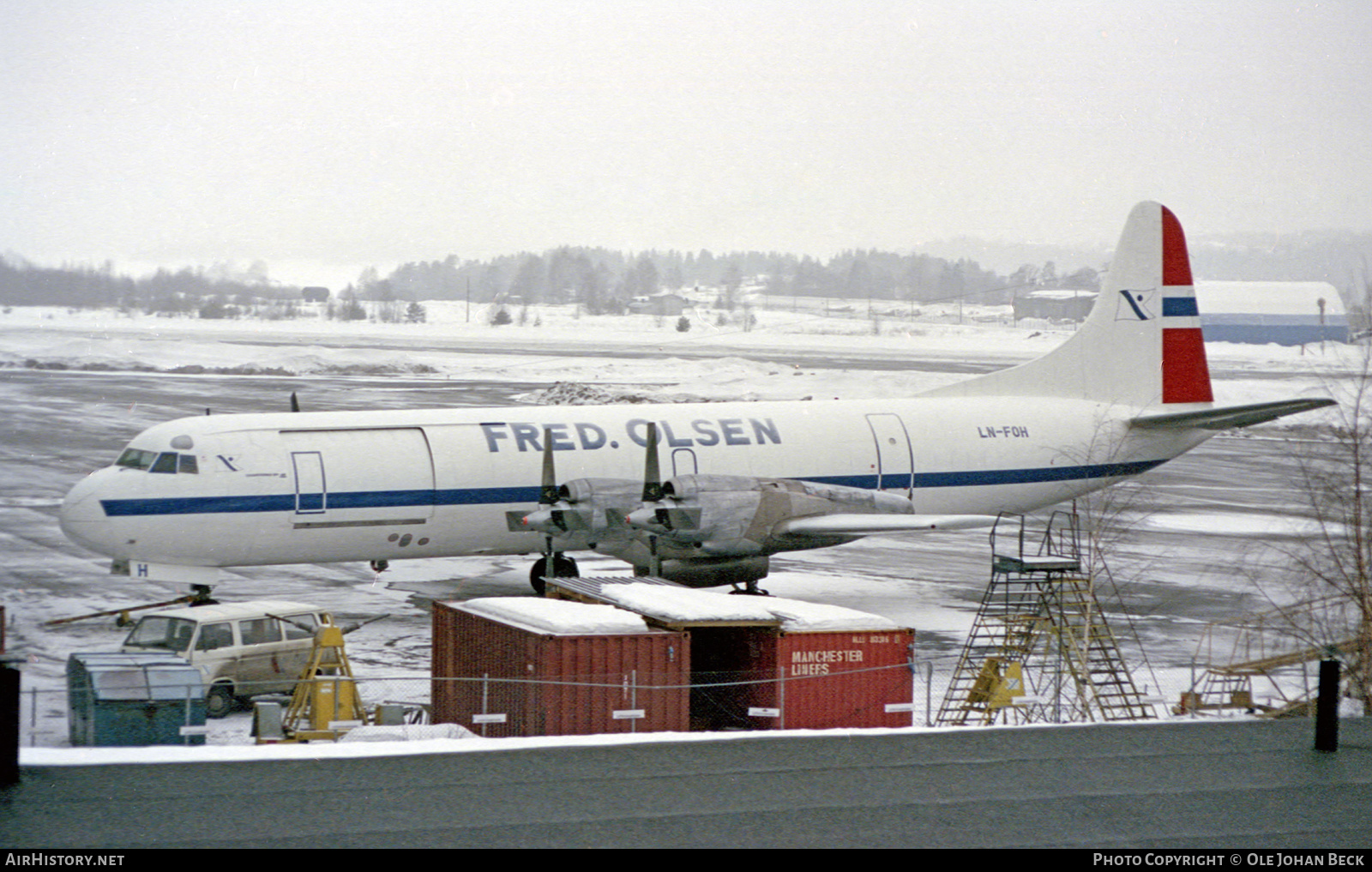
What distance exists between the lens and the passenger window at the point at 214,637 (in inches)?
760

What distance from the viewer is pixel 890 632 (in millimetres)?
18188

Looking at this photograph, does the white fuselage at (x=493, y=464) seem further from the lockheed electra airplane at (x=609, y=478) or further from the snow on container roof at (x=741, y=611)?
the snow on container roof at (x=741, y=611)

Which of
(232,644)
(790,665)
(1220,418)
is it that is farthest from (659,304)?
(790,665)

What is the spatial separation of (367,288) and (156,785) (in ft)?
296

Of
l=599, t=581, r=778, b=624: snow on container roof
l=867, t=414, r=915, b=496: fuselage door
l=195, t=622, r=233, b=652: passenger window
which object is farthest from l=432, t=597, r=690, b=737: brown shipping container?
l=867, t=414, r=915, b=496: fuselage door

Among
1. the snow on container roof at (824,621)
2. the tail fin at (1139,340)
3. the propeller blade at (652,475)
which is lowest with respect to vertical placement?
the snow on container roof at (824,621)

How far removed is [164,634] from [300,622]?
2.03 metres

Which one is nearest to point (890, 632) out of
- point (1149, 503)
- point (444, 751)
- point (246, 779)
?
point (444, 751)

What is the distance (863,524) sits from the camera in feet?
81.8

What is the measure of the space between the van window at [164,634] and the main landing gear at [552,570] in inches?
300

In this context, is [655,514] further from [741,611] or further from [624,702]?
[624,702]

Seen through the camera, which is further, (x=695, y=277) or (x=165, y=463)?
(x=695, y=277)

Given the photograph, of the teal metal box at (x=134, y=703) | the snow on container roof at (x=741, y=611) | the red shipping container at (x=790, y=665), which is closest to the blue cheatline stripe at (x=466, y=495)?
the snow on container roof at (x=741, y=611)

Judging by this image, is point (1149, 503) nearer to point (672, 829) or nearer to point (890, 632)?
point (890, 632)
